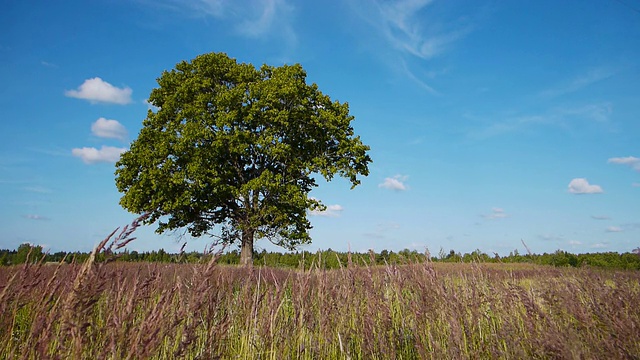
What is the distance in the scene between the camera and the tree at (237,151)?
21062 mm

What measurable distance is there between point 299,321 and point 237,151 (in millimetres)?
Result: 18047

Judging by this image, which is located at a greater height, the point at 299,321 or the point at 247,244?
the point at 247,244

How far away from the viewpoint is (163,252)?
2331cm

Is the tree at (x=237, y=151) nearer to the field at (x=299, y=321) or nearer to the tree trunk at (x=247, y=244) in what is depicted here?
the tree trunk at (x=247, y=244)

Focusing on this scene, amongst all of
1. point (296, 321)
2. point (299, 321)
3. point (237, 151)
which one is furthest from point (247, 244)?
point (299, 321)

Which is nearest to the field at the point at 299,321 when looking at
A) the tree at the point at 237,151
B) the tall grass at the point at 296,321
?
the tall grass at the point at 296,321

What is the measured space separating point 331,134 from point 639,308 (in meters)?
19.6

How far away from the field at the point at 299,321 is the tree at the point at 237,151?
15.5 m

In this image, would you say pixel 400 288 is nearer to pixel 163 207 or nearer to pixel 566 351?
pixel 566 351

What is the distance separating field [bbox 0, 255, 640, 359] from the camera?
6.81 ft

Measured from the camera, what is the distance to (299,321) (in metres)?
3.80

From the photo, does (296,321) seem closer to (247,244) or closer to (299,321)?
(299,321)

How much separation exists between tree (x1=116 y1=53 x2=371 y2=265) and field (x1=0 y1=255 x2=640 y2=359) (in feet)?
50.9

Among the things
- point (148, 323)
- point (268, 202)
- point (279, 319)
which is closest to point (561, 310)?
point (279, 319)
